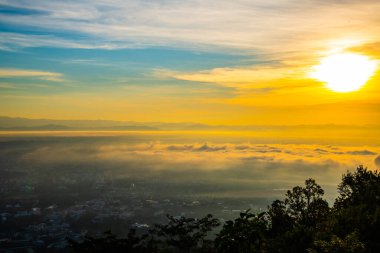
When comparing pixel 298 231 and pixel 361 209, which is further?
pixel 361 209

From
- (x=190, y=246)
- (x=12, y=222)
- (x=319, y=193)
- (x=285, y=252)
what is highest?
(x=319, y=193)

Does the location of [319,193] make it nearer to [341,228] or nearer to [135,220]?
[341,228]

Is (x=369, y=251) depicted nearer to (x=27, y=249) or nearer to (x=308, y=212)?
(x=308, y=212)

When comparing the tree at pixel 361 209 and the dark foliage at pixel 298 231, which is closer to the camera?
the dark foliage at pixel 298 231

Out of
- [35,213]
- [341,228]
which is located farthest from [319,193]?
[35,213]

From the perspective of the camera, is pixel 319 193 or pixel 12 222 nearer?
pixel 319 193

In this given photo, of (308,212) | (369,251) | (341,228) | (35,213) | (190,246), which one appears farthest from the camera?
(35,213)

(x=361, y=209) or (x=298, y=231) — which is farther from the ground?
(x=361, y=209)

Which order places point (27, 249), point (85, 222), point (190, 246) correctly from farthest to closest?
point (85, 222) < point (27, 249) < point (190, 246)

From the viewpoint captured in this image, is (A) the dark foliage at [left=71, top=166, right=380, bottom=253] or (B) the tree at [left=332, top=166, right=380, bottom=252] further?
(B) the tree at [left=332, top=166, right=380, bottom=252]

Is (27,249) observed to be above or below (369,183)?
below
